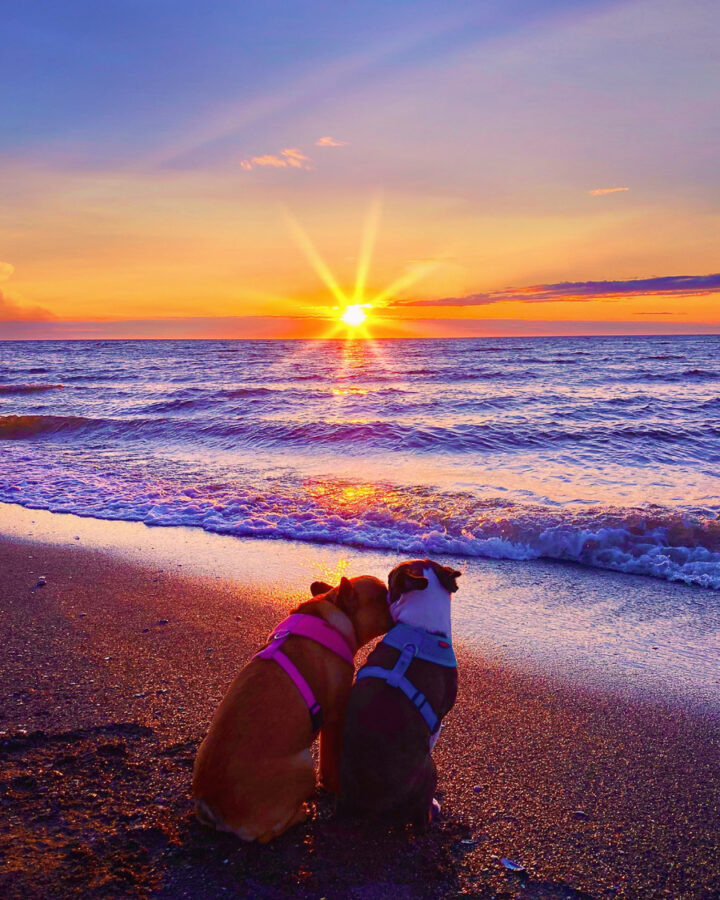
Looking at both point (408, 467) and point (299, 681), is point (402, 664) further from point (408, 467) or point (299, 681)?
point (408, 467)

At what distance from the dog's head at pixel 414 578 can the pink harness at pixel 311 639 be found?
32cm

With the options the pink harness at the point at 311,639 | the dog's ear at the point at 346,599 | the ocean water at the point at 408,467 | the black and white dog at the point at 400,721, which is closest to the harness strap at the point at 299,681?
the pink harness at the point at 311,639

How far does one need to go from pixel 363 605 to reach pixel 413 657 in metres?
0.36

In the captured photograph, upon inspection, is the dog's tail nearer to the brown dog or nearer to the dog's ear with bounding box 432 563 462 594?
the brown dog

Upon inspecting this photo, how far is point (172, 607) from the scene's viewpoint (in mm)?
4875

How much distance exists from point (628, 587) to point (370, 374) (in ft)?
85.8

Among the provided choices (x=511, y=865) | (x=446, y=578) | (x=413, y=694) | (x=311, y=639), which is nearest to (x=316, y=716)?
(x=311, y=639)

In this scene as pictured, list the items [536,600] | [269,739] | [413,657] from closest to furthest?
[269,739]
[413,657]
[536,600]

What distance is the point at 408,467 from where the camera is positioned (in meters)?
10.6

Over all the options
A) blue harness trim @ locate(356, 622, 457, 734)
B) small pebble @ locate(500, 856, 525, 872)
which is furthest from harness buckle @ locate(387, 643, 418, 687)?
small pebble @ locate(500, 856, 525, 872)

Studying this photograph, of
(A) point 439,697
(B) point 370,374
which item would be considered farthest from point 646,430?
(B) point 370,374

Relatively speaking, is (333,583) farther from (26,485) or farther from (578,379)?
(578,379)

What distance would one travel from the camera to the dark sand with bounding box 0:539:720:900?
7.34 ft

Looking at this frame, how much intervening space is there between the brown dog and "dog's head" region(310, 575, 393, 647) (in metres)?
0.16
